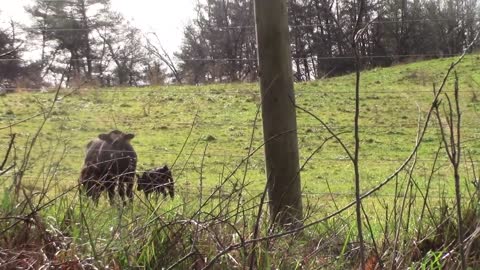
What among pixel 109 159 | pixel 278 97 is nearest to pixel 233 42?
pixel 109 159

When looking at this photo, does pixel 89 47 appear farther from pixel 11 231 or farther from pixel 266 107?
pixel 11 231

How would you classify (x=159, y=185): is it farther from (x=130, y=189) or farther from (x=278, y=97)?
(x=278, y=97)

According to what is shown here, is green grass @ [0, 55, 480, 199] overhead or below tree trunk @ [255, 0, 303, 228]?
below

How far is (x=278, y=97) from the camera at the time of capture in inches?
135

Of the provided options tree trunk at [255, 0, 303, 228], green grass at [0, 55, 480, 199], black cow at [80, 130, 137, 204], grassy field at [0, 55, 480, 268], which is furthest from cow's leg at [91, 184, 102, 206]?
green grass at [0, 55, 480, 199]

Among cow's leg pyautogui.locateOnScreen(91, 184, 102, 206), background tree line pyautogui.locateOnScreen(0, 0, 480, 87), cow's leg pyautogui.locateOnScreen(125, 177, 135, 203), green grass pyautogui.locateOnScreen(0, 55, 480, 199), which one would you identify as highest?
background tree line pyautogui.locateOnScreen(0, 0, 480, 87)

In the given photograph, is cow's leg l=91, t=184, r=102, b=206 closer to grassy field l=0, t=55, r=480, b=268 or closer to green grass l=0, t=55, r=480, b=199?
grassy field l=0, t=55, r=480, b=268

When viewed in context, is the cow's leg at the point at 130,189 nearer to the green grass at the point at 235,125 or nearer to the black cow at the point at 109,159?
the black cow at the point at 109,159

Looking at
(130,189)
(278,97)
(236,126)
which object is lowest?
(236,126)

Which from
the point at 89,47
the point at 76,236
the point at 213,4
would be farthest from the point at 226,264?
the point at 89,47

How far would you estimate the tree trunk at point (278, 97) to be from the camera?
3.42 meters

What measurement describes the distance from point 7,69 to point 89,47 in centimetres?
155

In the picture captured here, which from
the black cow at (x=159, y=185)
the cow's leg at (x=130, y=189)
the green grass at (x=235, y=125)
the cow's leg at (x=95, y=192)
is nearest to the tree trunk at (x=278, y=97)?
the black cow at (x=159, y=185)

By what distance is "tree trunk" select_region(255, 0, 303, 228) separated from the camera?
135 inches
